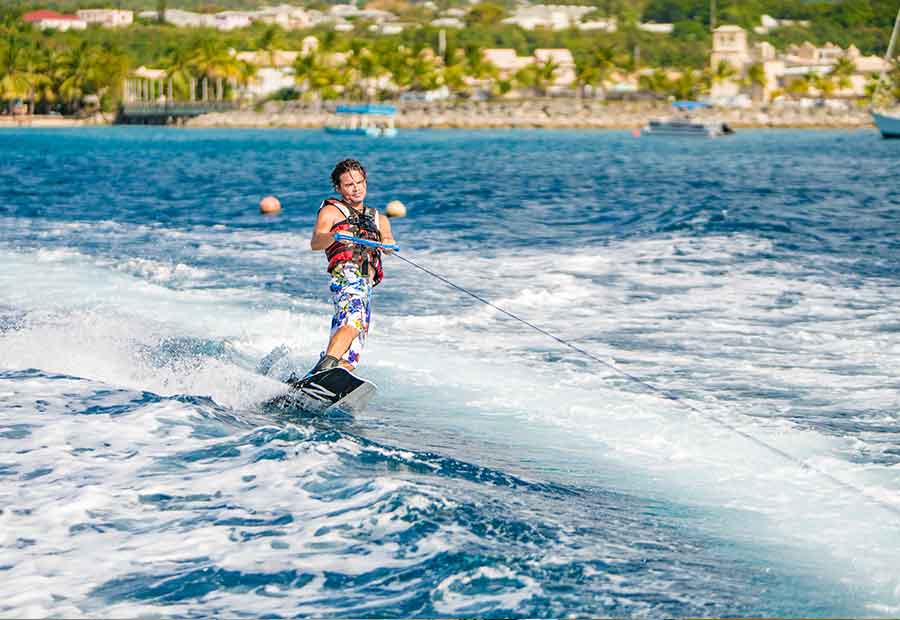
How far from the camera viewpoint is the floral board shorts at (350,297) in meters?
7.98

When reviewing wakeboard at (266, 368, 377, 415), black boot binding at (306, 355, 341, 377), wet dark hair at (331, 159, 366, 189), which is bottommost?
wakeboard at (266, 368, 377, 415)

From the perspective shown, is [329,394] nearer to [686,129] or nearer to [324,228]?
[324,228]

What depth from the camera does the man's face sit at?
7.89 metres

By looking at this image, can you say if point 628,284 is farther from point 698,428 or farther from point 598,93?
point 598,93

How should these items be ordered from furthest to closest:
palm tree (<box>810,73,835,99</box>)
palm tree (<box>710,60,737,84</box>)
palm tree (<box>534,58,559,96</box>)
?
palm tree (<box>710,60,737,84</box>) → palm tree (<box>810,73,835,99</box>) → palm tree (<box>534,58,559,96</box>)

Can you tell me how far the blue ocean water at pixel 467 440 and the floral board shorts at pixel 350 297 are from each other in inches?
24.3

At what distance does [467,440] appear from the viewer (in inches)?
298

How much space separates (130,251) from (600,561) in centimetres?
1421

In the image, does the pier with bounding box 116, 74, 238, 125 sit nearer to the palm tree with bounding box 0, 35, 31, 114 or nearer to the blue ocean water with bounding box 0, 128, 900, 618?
the palm tree with bounding box 0, 35, 31, 114

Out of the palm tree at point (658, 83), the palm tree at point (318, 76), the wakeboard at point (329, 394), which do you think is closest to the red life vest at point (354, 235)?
the wakeboard at point (329, 394)

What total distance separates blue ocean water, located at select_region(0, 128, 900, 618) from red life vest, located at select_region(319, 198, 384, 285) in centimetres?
102

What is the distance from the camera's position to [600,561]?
210 inches

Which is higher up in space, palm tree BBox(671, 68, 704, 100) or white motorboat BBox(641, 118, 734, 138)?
palm tree BBox(671, 68, 704, 100)

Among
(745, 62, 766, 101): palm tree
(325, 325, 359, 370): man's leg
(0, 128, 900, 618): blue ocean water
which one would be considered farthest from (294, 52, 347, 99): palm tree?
(325, 325, 359, 370): man's leg
